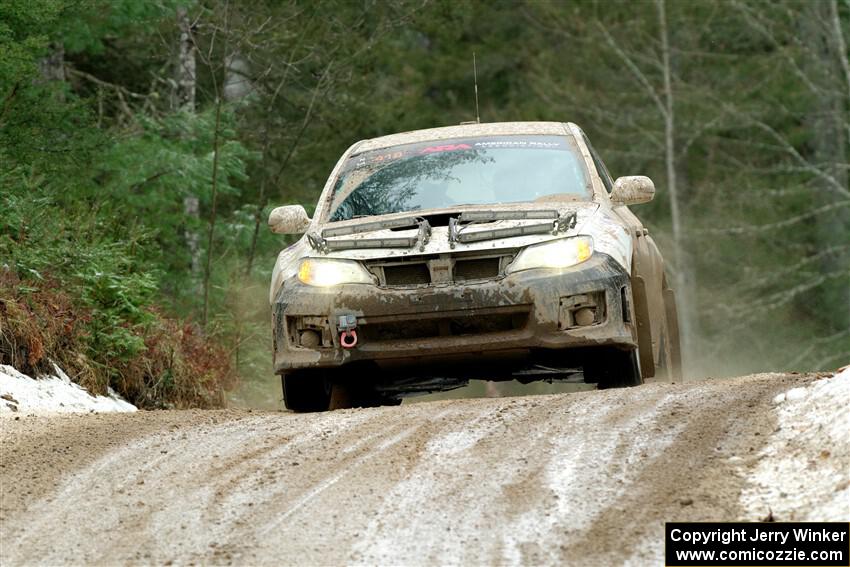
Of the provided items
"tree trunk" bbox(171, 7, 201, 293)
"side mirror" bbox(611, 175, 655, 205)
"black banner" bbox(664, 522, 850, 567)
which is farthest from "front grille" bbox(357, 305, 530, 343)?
"tree trunk" bbox(171, 7, 201, 293)

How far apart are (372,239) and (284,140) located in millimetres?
14345

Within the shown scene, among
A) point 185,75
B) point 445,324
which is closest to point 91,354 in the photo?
point 445,324

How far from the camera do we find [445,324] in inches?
343

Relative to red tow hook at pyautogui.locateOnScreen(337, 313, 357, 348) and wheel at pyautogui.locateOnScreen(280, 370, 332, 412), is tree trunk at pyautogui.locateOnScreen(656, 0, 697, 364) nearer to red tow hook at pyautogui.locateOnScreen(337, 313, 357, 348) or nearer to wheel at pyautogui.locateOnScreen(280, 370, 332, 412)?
wheel at pyautogui.locateOnScreen(280, 370, 332, 412)

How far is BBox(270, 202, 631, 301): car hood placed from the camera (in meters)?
8.65

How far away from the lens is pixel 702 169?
136ft

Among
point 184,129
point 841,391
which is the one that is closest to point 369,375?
point 841,391

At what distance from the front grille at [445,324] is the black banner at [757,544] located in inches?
134

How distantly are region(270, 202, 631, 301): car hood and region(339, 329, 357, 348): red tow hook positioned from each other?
18.1 inches

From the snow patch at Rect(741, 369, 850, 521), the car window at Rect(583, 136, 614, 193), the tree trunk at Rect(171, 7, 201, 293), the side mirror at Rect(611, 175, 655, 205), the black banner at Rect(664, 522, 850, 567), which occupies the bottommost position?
the black banner at Rect(664, 522, 850, 567)

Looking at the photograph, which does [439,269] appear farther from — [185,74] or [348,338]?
[185,74]

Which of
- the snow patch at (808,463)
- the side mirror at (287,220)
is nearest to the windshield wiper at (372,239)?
the side mirror at (287,220)

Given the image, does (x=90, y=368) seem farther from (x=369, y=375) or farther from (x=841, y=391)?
(x=841, y=391)

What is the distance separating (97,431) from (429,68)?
32.5 m
